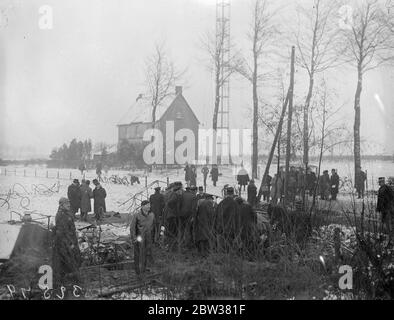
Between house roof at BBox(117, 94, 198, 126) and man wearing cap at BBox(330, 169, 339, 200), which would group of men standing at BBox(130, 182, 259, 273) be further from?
house roof at BBox(117, 94, 198, 126)

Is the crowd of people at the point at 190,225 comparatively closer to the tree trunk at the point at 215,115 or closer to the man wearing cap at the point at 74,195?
the man wearing cap at the point at 74,195

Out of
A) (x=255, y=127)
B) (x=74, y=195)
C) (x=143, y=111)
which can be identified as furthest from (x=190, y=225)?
(x=143, y=111)

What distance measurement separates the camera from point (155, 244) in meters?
11.2

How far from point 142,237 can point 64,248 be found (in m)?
1.62

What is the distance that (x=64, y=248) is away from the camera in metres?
8.20

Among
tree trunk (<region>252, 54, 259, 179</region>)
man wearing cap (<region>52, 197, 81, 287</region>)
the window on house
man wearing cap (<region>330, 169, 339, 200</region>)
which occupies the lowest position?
man wearing cap (<region>52, 197, 81, 287</region>)

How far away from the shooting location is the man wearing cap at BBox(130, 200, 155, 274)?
9.05 metres

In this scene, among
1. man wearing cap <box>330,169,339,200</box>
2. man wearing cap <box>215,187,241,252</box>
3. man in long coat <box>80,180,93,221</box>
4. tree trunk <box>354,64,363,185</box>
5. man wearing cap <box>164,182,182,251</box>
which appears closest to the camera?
man wearing cap <box>215,187,241,252</box>

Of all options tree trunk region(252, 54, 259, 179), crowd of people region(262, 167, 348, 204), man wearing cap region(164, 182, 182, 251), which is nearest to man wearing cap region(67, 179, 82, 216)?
man wearing cap region(164, 182, 182, 251)

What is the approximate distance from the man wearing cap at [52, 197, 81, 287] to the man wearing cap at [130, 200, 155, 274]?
4.27 feet

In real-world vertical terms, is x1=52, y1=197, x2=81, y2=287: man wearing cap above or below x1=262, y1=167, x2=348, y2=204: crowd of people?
below

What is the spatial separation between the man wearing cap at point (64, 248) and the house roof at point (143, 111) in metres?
38.4

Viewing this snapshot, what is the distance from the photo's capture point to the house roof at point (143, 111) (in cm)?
4716

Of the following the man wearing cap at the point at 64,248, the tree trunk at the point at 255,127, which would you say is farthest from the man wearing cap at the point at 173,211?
the tree trunk at the point at 255,127
